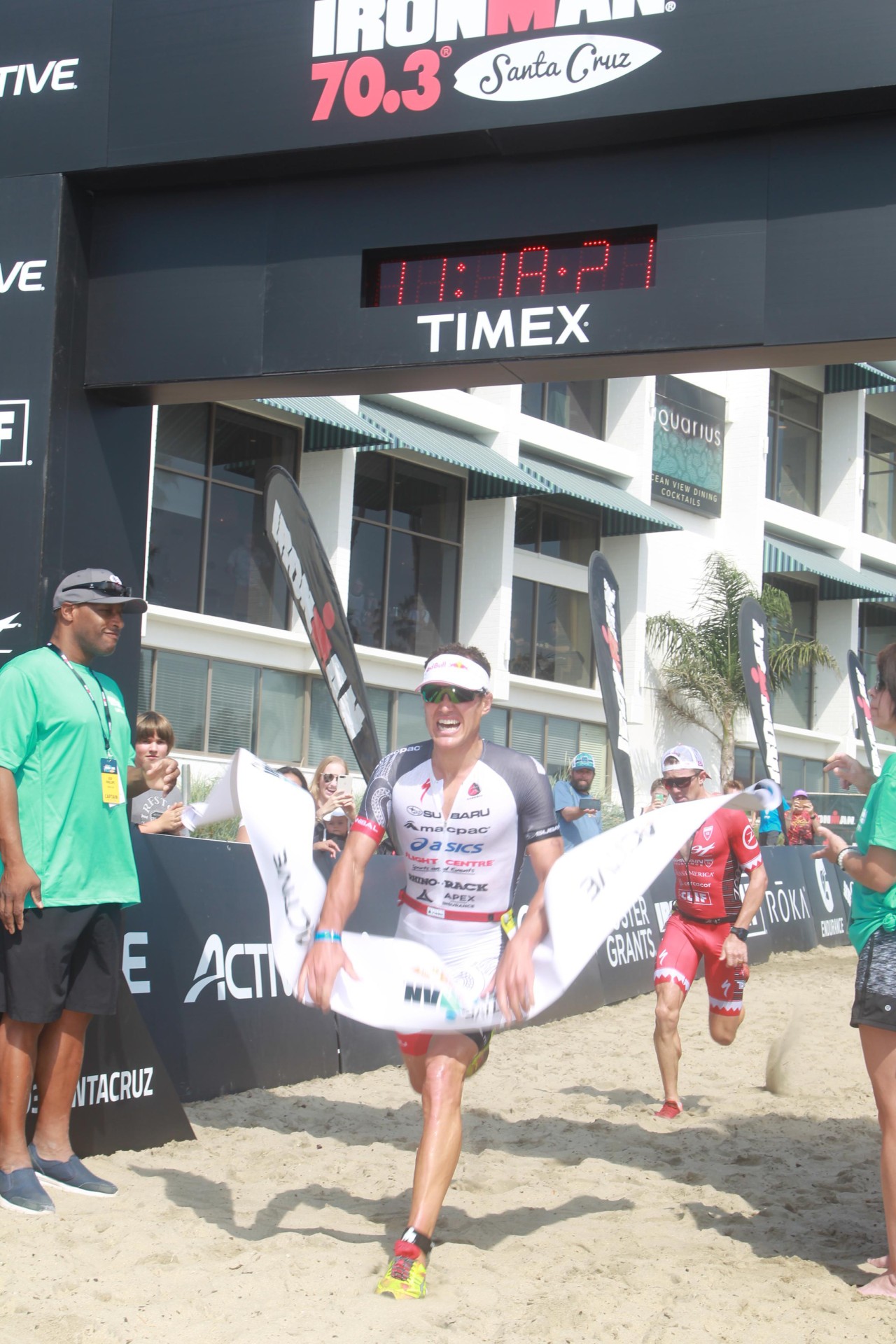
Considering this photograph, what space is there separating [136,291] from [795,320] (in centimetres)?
309

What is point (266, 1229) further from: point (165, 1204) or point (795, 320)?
point (795, 320)

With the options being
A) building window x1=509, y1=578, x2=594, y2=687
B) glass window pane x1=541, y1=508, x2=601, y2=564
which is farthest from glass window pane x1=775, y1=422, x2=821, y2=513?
building window x1=509, y1=578, x2=594, y2=687

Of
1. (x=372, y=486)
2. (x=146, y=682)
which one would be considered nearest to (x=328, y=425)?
(x=372, y=486)

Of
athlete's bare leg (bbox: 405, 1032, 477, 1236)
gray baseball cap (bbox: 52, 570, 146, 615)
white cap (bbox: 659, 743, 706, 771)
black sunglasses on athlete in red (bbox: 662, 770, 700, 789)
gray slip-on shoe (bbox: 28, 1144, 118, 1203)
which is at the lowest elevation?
gray slip-on shoe (bbox: 28, 1144, 118, 1203)

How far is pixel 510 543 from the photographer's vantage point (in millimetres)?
27359

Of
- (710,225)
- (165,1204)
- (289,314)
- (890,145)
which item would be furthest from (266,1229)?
(890,145)

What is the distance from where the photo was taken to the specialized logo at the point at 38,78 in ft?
21.1

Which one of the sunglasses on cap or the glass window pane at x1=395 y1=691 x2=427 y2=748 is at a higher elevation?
the glass window pane at x1=395 y1=691 x2=427 y2=748

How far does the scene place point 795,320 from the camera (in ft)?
18.1

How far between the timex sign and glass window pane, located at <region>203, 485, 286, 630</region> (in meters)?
16.7

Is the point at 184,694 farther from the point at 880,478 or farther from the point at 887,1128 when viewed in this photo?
the point at 880,478

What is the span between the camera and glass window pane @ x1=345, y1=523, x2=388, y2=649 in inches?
1000

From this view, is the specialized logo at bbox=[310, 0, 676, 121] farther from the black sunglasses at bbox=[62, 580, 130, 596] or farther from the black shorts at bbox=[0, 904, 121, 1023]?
the black shorts at bbox=[0, 904, 121, 1023]

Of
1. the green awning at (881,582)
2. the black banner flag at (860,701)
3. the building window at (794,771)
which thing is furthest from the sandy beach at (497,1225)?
the green awning at (881,582)
